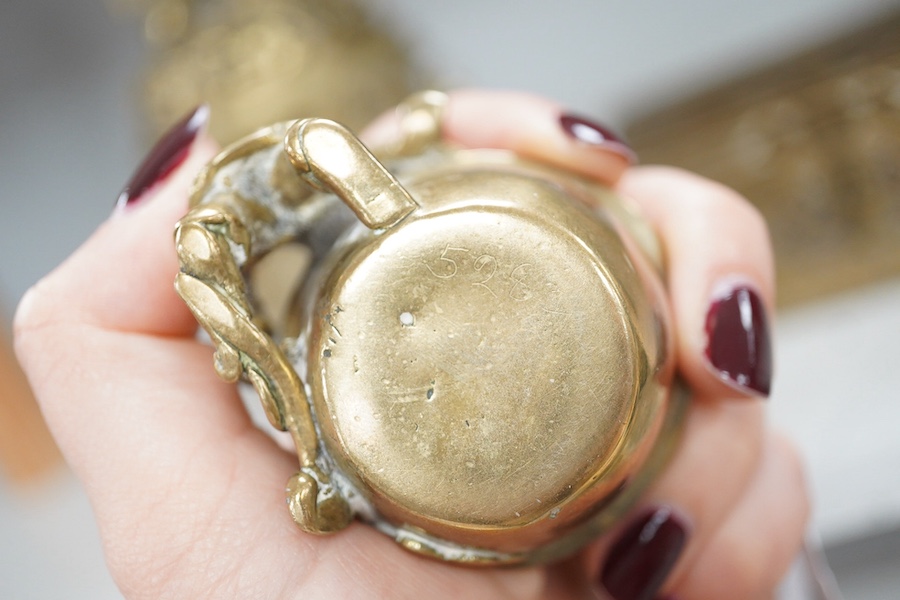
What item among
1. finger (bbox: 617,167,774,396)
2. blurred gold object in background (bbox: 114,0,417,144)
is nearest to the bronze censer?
finger (bbox: 617,167,774,396)

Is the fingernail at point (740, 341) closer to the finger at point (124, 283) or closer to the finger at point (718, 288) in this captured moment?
the finger at point (718, 288)

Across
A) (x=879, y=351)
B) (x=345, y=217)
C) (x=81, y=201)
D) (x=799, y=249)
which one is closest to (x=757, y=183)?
(x=799, y=249)

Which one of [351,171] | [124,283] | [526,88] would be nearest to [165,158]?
[124,283]

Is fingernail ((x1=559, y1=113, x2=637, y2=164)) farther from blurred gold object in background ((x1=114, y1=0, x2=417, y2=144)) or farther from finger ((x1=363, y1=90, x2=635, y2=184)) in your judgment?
blurred gold object in background ((x1=114, y1=0, x2=417, y2=144))

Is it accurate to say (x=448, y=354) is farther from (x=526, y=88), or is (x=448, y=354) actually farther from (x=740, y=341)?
(x=526, y=88)

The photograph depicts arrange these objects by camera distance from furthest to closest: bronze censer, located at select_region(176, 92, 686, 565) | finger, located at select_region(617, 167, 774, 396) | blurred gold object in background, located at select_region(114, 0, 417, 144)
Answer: blurred gold object in background, located at select_region(114, 0, 417, 144) → finger, located at select_region(617, 167, 774, 396) → bronze censer, located at select_region(176, 92, 686, 565)

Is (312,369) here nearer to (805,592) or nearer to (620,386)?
(620,386)
